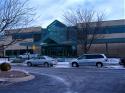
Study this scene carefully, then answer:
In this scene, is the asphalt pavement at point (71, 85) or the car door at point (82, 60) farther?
the car door at point (82, 60)

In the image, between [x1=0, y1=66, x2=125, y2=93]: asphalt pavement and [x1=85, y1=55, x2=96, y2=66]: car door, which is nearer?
[x1=0, y1=66, x2=125, y2=93]: asphalt pavement

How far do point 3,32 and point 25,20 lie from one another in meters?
2.26

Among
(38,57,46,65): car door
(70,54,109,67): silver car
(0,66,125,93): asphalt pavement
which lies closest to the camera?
(0,66,125,93): asphalt pavement

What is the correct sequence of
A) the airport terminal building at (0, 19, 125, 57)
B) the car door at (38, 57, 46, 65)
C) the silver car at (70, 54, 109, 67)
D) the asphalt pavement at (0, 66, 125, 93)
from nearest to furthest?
the asphalt pavement at (0, 66, 125, 93) → the silver car at (70, 54, 109, 67) → the car door at (38, 57, 46, 65) → the airport terminal building at (0, 19, 125, 57)

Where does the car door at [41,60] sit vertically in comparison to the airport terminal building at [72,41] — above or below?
below

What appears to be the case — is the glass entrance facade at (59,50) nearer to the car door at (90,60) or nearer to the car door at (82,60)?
the car door at (82,60)

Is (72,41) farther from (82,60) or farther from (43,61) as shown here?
(82,60)

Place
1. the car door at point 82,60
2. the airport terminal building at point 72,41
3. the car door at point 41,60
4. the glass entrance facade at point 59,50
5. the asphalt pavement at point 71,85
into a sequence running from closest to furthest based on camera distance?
the asphalt pavement at point 71,85 → the car door at point 82,60 → the car door at point 41,60 → the airport terminal building at point 72,41 → the glass entrance facade at point 59,50

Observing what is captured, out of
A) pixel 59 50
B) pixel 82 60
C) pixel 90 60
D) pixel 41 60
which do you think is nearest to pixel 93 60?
pixel 90 60

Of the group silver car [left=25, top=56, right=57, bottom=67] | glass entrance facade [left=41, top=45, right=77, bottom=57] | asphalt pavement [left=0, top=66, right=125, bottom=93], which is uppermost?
glass entrance facade [left=41, top=45, right=77, bottom=57]

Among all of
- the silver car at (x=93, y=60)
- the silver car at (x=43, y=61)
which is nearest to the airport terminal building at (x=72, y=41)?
the silver car at (x=43, y=61)

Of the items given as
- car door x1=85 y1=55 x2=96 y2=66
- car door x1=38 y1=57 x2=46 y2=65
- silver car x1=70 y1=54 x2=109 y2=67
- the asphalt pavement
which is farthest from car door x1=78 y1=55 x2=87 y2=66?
the asphalt pavement

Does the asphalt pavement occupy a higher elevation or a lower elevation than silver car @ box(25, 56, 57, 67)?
lower

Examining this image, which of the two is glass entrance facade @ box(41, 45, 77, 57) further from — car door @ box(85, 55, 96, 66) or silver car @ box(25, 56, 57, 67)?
car door @ box(85, 55, 96, 66)
